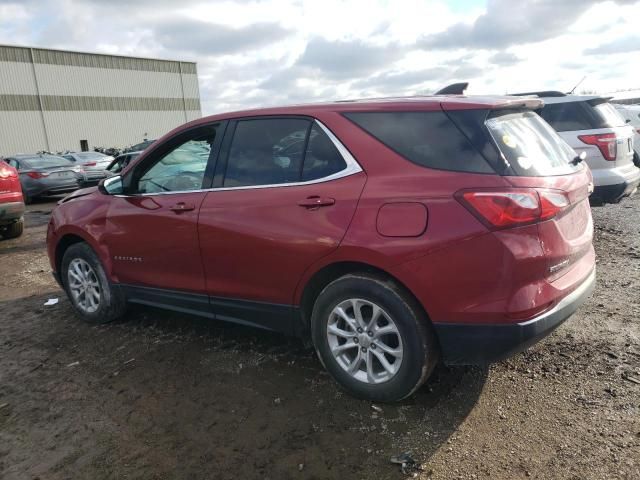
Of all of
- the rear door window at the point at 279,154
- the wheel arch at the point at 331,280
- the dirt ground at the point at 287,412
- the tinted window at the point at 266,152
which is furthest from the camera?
the tinted window at the point at 266,152

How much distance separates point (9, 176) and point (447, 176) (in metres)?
7.58

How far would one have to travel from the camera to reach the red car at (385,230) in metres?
2.64

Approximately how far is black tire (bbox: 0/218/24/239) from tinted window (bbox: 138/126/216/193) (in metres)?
6.26

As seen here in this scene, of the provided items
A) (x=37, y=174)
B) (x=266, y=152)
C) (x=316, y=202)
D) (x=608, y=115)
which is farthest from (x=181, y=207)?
(x=37, y=174)

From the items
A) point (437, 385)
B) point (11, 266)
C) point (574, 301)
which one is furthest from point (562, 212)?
point (11, 266)

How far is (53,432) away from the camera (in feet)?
9.89

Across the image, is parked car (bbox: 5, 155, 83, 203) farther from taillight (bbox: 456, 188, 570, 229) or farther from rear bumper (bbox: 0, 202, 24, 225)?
taillight (bbox: 456, 188, 570, 229)

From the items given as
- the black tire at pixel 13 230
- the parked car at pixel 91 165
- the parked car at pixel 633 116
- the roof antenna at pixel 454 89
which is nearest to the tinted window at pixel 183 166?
the roof antenna at pixel 454 89

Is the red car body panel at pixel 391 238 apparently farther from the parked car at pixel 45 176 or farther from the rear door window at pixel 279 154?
the parked car at pixel 45 176

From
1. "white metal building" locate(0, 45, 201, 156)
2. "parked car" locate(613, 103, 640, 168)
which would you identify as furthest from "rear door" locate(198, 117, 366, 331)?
"white metal building" locate(0, 45, 201, 156)

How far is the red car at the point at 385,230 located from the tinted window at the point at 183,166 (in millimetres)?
19

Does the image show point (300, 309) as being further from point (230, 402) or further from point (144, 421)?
point (144, 421)

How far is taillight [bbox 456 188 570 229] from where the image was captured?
8.45 ft

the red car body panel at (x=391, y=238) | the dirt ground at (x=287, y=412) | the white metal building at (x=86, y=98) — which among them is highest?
the white metal building at (x=86, y=98)
